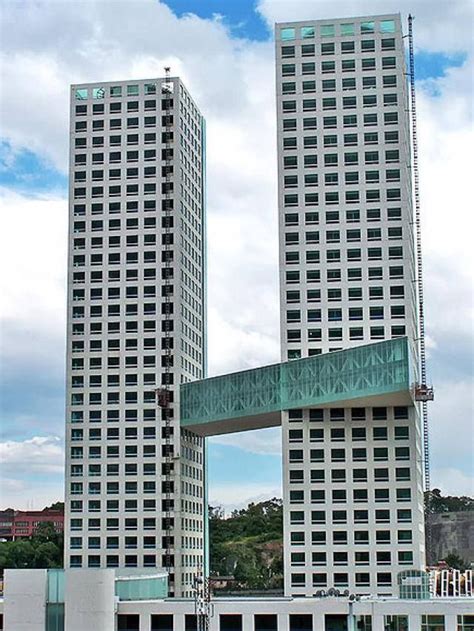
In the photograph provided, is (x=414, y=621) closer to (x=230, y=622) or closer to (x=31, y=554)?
(x=230, y=622)

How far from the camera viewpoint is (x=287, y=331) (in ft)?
386

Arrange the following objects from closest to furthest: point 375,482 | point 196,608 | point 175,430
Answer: point 196,608 < point 375,482 < point 175,430

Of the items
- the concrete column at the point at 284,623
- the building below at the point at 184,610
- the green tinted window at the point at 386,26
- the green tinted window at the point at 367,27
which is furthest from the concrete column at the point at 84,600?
the green tinted window at the point at 386,26

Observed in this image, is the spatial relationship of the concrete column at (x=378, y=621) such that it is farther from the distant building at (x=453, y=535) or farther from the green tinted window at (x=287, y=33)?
the distant building at (x=453, y=535)

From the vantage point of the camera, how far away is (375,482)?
368ft

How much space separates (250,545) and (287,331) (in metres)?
76.1

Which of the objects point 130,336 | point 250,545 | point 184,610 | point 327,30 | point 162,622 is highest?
point 327,30

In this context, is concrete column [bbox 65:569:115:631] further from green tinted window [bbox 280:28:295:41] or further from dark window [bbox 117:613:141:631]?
green tinted window [bbox 280:28:295:41]

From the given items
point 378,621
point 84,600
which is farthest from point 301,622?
point 84,600

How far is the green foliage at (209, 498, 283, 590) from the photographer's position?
168312mm

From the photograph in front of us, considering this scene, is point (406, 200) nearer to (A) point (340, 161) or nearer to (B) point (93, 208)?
(A) point (340, 161)

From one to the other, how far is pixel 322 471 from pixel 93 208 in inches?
1691

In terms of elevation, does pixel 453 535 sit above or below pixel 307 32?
below

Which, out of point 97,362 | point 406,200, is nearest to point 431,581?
point 406,200
